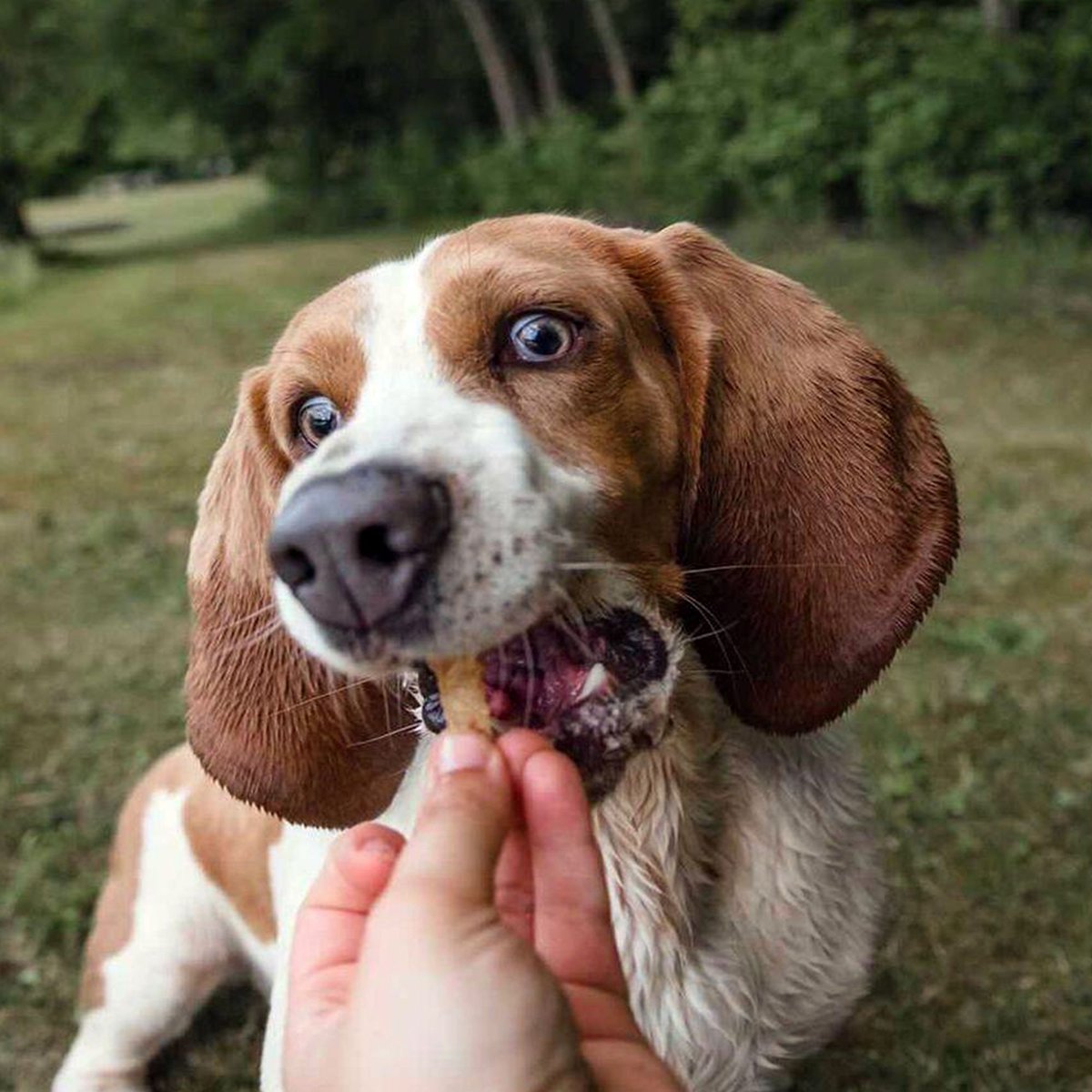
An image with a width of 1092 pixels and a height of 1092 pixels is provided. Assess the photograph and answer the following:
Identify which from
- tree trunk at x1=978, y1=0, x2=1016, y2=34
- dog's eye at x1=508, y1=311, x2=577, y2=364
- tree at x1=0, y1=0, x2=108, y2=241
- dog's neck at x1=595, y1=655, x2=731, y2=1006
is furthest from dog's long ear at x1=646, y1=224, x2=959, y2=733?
tree at x1=0, y1=0, x2=108, y2=241

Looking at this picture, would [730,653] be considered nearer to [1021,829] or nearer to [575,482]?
[575,482]

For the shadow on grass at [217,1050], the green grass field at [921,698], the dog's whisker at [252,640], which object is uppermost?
the dog's whisker at [252,640]

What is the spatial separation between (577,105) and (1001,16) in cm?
1250

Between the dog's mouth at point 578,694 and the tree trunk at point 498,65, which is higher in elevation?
the dog's mouth at point 578,694

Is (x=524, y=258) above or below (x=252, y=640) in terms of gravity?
above

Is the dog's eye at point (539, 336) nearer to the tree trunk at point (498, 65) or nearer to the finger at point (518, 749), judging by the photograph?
the finger at point (518, 749)

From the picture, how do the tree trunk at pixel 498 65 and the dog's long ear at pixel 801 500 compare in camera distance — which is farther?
the tree trunk at pixel 498 65

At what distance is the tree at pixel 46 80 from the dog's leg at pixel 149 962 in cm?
2670

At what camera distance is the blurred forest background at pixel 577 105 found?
11.4m

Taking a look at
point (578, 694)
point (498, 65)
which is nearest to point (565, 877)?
point (578, 694)

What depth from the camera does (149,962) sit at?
3.07 metres

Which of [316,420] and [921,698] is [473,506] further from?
[921,698]

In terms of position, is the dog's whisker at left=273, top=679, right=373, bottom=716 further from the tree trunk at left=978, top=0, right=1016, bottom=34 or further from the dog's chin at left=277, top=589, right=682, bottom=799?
the tree trunk at left=978, top=0, right=1016, bottom=34

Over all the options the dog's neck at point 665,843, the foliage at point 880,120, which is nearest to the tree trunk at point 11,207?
the foliage at point 880,120
